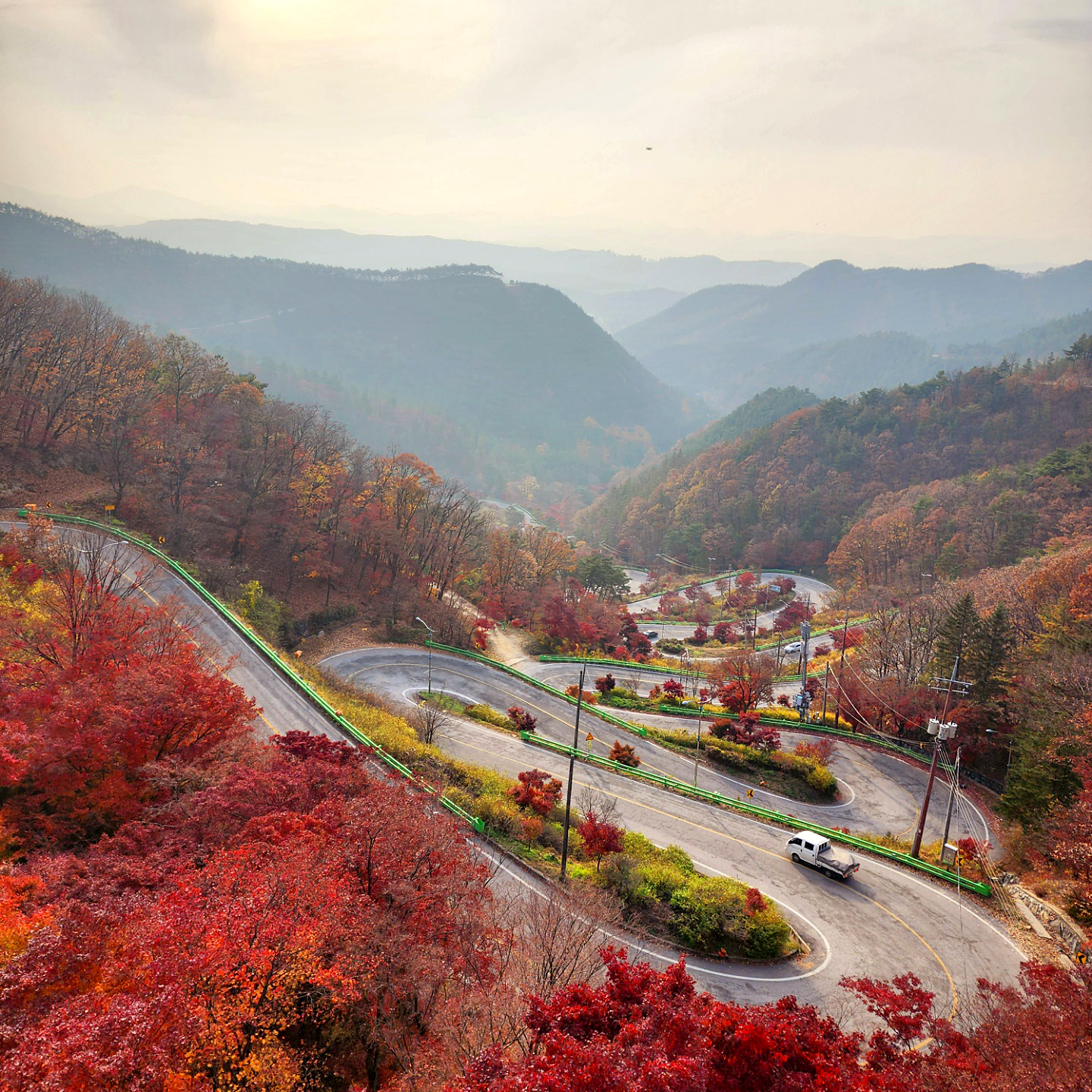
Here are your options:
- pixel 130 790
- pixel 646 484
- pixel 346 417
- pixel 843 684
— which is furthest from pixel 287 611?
pixel 346 417

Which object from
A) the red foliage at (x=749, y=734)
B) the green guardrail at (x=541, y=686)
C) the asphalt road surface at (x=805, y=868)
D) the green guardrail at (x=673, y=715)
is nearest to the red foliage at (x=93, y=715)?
the asphalt road surface at (x=805, y=868)

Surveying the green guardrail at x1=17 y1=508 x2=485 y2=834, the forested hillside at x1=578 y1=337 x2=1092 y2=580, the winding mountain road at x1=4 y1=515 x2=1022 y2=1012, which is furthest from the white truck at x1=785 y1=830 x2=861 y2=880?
the forested hillside at x1=578 y1=337 x2=1092 y2=580

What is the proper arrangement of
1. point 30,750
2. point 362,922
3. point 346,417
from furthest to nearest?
point 346,417, point 30,750, point 362,922

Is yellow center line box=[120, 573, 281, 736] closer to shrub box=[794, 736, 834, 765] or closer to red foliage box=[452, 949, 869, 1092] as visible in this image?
red foliage box=[452, 949, 869, 1092]

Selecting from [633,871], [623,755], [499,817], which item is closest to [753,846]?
[633,871]

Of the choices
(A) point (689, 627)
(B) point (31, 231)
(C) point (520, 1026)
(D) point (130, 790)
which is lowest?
(A) point (689, 627)

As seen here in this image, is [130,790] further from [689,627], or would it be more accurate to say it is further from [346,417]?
[346,417]

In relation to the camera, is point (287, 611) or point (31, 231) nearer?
point (287, 611)
